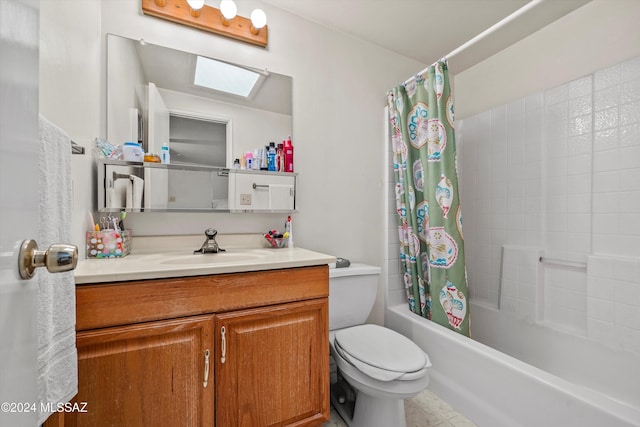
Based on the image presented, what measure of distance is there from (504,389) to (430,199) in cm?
99

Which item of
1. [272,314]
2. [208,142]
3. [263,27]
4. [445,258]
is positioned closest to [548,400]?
[445,258]

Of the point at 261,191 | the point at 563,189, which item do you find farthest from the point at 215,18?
the point at 563,189

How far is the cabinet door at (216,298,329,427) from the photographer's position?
98cm

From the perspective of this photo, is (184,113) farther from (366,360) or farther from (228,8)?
(366,360)

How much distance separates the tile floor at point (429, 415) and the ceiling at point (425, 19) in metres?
2.09

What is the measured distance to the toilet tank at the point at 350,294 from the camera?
148 cm

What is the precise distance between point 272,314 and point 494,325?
1.78 meters

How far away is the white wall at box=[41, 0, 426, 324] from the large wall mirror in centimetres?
6

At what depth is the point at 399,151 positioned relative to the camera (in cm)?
189

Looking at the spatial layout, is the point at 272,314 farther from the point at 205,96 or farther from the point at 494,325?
the point at 494,325

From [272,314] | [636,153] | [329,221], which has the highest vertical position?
[636,153]

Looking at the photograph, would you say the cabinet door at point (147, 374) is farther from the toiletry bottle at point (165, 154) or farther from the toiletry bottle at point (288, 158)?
the toiletry bottle at point (288, 158)

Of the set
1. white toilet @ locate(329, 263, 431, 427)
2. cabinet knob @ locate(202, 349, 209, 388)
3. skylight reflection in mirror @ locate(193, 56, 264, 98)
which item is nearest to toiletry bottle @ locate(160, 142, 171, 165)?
skylight reflection in mirror @ locate(193, 56, 264, 98)

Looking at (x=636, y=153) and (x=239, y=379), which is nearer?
(x=239, y=379)
